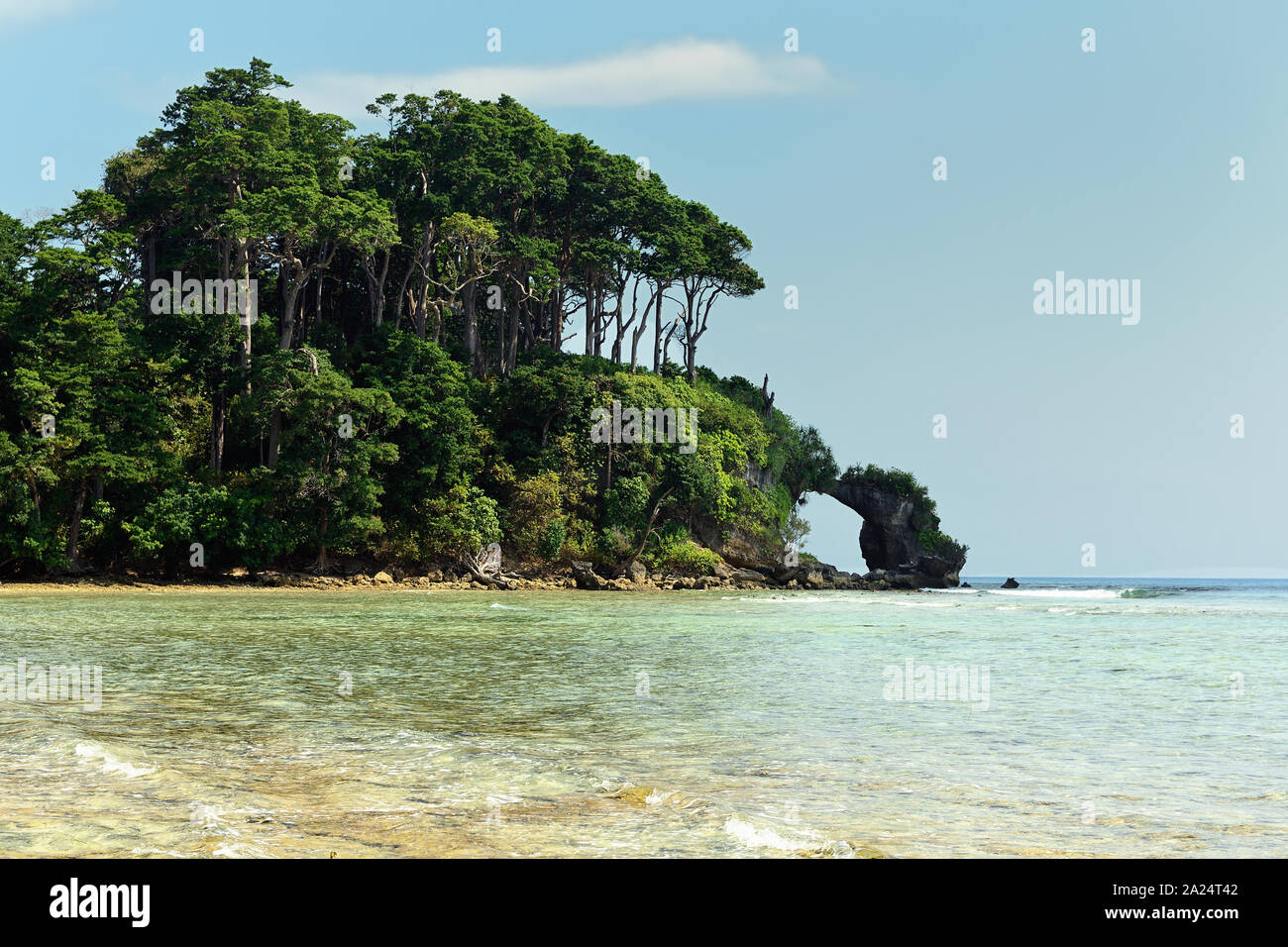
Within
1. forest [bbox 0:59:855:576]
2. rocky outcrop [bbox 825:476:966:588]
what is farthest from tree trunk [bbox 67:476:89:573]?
rocky outcrop [bbox 825:476:966:588]

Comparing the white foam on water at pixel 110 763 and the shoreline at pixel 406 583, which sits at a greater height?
the white foam on water at pixel 110 763

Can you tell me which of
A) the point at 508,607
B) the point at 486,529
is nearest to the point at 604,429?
the point at 486,529

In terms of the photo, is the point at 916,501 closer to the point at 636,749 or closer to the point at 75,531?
the point at 75,531

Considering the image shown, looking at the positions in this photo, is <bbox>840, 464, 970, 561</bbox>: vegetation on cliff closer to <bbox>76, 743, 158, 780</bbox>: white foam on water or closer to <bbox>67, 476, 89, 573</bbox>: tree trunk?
<bbox>67, 476, 89, 573</bbox>: tree trunk

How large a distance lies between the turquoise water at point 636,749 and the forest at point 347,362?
2141cm

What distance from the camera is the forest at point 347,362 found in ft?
126

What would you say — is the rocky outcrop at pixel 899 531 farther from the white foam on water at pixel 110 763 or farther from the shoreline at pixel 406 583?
the white foam on water at pixel 110 763

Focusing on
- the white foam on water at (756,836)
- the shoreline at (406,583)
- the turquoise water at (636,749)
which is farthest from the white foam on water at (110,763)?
the shoreline at (406,583)

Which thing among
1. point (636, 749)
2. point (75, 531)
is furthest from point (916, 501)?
point (636, 749)

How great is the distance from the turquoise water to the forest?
70.2 feet

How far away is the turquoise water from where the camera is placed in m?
5.67

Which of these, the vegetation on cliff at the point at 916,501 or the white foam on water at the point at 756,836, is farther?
the vegetation on cliff at the point at 916,501
